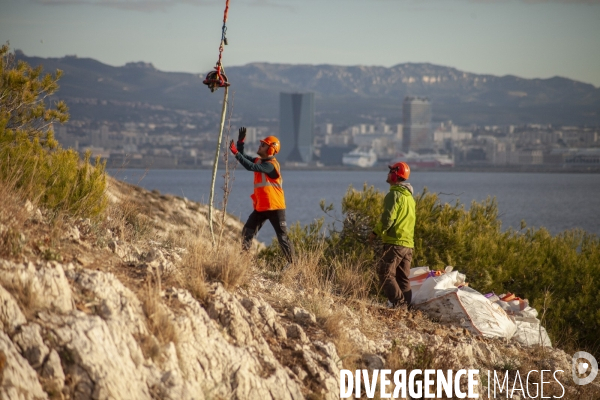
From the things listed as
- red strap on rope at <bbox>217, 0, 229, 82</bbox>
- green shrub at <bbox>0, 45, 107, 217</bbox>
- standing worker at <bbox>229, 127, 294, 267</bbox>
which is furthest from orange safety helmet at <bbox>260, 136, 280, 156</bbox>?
green shrub at <bbox>0, 45, 107, 217</bbox>

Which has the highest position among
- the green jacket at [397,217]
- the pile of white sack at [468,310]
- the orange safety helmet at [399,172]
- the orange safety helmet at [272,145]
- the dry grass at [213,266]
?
the orange safety helmet at [272,145]

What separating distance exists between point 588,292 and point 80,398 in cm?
1002

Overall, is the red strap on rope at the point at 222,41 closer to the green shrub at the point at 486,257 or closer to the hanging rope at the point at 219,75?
the hanging rope at the point at 219,75

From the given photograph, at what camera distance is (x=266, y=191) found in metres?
9.77

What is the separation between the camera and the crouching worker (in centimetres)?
920

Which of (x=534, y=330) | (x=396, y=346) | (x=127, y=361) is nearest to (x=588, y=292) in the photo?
(x=534, y=330)

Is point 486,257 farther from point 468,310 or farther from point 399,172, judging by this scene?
point 399,172

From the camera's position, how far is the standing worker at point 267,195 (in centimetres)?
965

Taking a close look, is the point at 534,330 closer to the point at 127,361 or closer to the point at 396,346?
the point at 396,346

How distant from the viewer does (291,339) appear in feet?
23.1

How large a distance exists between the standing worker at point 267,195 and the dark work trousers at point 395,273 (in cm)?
117

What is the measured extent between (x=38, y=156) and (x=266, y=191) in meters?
2.87

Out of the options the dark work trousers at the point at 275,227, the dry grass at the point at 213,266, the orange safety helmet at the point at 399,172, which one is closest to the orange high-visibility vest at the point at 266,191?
the dark work trousers at the point at 275,227

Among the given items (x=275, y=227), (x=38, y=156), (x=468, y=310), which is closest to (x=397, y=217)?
(x=468, y=310)
